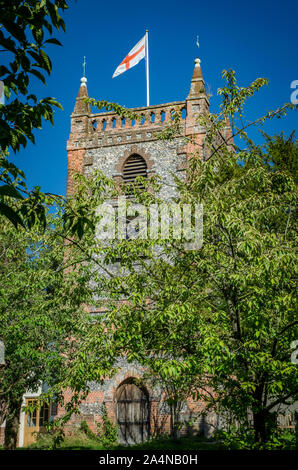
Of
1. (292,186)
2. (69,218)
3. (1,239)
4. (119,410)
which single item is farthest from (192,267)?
(119,410)

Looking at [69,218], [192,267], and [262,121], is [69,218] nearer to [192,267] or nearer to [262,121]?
[192,267]

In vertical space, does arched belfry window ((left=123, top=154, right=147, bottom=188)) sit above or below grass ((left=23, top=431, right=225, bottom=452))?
above

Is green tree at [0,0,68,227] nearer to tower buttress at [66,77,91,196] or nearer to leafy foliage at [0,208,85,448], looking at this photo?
leafy foliage at [0,208,85,448]

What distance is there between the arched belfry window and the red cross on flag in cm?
407

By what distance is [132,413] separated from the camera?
18.0 meters

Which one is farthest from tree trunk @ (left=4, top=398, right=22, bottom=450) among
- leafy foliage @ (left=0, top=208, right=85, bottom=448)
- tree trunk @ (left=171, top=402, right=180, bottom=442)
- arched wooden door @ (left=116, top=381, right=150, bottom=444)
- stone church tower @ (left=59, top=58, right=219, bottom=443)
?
tree trunk @ (left=171, top=402, right=180, bottom=442)

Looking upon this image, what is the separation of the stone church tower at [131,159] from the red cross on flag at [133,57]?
200 centimetres

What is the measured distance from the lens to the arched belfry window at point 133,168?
2034 centimetres

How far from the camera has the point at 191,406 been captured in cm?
1675

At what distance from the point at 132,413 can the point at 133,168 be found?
9.47 m

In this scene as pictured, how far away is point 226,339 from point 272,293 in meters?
0.88

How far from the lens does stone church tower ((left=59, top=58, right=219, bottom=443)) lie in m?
17.7

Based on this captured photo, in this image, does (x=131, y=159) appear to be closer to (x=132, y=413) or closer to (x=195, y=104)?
(x=195, y=104)

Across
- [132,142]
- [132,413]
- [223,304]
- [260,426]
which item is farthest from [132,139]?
[260,426]
